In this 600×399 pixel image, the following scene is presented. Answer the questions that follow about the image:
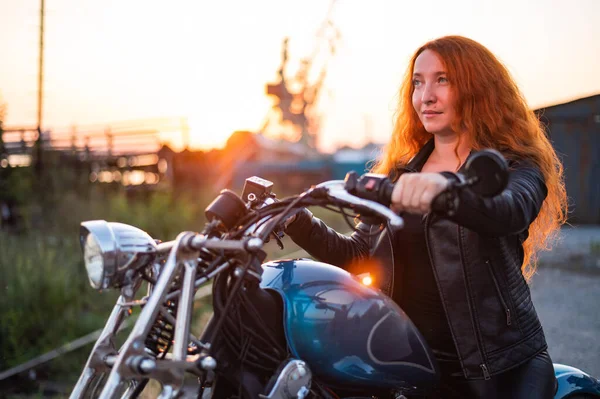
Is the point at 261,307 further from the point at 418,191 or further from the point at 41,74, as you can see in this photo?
the point at 41,74

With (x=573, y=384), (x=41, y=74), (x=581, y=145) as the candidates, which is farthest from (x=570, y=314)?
(x=581, y=145)

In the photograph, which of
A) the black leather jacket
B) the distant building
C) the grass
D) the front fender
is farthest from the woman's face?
the distant building

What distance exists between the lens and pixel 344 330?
1713 millimetres

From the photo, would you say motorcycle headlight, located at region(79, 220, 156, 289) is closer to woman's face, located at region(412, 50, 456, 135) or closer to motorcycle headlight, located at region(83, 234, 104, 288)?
motorcycle headlight, located at region(83, 234, 104, 288)

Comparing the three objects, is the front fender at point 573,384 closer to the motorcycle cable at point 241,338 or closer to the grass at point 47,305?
the motorcycle cable at point 241,338

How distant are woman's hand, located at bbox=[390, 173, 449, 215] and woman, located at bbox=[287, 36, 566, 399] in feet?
0.35

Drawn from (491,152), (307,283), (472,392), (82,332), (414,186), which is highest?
(491,152)

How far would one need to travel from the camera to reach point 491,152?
152 centimetres

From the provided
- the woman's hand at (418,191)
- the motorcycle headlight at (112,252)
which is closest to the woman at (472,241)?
the woman's hand at (418,191)

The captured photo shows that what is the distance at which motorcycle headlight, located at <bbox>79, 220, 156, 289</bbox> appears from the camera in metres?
1.58

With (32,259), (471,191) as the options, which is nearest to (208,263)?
(471,191)

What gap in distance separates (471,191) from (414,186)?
14cm

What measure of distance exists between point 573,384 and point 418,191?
129 centimetres

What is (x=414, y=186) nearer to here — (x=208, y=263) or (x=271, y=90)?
(x=208, y=263)
